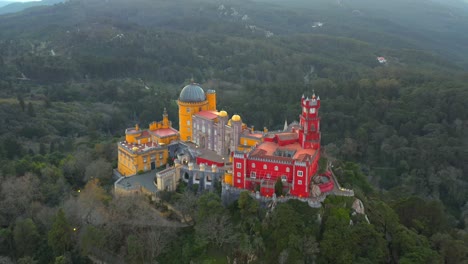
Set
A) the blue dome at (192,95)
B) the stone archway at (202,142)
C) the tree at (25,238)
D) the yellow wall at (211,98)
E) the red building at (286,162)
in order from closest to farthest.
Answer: the red building at (286,162)
the tree at (25,238)
the stone archway at (202,142)
the blue dome at (192,95)
the yellow wall at (211,98)

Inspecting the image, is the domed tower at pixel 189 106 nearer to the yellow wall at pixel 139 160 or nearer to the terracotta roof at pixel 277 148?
the yellow wall at pixel 139 160

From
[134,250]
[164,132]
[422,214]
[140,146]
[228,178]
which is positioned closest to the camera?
[134,250]

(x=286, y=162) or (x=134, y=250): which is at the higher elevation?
(x=286, y=162)

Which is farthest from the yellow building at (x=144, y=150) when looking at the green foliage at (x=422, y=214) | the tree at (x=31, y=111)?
the tree at (x=31, y=111)

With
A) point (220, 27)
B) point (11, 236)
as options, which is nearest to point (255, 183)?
point (11, 236)

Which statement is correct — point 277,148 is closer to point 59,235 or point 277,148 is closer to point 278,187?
point 278,187

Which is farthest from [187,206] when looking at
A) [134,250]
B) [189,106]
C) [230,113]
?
[230,113]

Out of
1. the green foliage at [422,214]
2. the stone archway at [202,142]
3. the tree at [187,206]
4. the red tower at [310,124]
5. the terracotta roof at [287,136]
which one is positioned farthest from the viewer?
the stone archway at [202,142]
